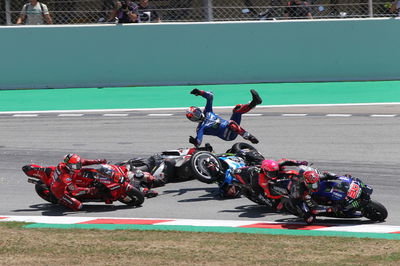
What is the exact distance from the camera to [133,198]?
13031 mm

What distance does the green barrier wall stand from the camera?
79.6 feet

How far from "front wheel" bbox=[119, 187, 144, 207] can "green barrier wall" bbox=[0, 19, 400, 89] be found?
1173 centimetres

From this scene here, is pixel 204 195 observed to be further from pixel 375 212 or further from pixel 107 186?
pixel 375 212

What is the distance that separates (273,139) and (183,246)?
7544mm

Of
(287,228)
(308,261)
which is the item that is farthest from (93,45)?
(308,261)

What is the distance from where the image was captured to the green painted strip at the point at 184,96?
72.2ft

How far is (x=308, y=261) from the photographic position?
9672mm

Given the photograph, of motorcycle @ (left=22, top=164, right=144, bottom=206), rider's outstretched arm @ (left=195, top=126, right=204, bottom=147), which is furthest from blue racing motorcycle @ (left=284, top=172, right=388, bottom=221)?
rider's outstretched arm @ (left=195, top=126, right=204, bottom=147)

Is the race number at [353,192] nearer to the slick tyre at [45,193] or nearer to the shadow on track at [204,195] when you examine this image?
the shadow on track at [204,195]

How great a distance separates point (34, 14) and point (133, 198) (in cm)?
1257

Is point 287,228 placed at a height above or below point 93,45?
below

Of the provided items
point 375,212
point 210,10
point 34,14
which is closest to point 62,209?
point 375,212

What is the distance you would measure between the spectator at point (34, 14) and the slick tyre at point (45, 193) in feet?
38.7

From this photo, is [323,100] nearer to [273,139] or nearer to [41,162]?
[273,139]
